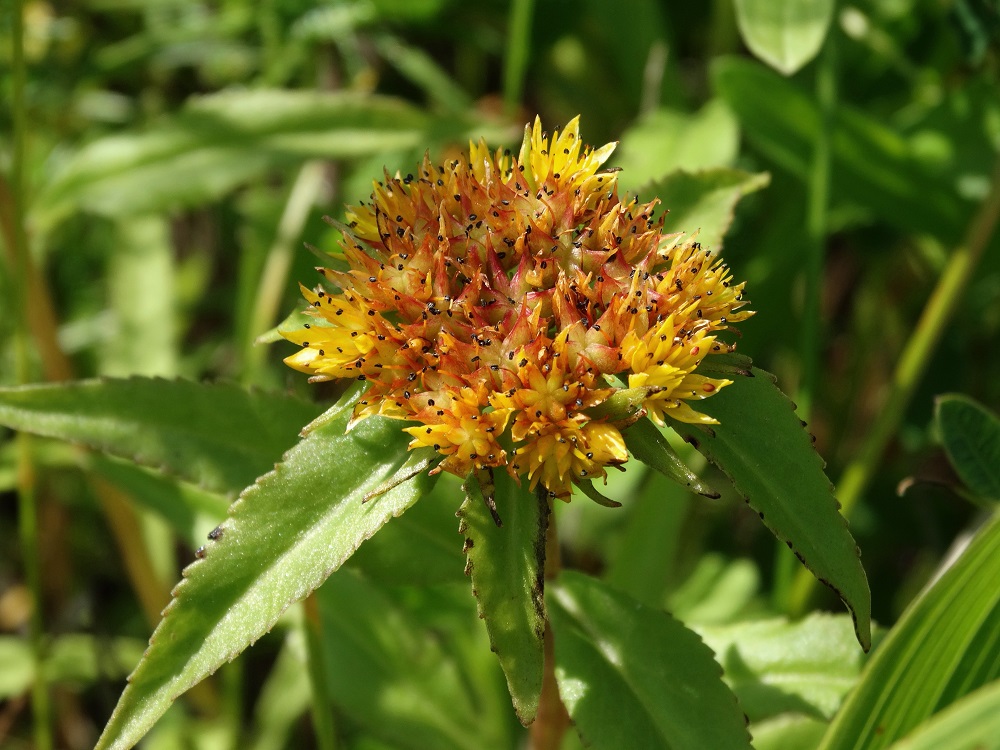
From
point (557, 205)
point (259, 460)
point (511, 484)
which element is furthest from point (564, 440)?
point (259, 460)

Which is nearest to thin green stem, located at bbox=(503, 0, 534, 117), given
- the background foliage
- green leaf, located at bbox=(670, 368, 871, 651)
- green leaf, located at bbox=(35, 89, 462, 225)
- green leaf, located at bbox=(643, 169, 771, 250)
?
the background foliage

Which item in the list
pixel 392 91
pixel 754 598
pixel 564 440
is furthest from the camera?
pixel 392 91

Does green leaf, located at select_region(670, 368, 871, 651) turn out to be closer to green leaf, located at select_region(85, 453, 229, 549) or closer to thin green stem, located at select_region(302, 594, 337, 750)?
thin green stem, located at select_region(302, 594, 337, 750)

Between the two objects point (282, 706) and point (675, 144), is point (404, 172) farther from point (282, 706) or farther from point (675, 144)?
point (282, 706)

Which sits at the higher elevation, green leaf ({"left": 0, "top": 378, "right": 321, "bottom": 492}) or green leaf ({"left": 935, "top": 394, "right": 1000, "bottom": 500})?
green leaf ({"left": 935, "top": 394, "right": 1000, "bottom": 500})

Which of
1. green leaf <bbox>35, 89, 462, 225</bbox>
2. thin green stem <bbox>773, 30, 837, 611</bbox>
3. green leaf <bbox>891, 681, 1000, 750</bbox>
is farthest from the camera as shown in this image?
green leaf <bbox>35, 89, 462, 225</bbox>

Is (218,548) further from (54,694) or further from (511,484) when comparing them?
(54,694)
